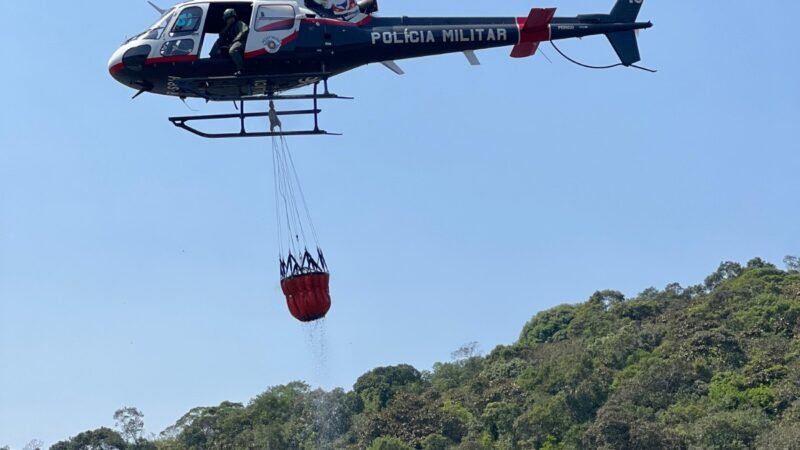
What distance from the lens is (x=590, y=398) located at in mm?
64250

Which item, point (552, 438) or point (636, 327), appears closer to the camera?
point (552, 438)

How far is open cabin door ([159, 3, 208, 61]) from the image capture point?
2772 cm

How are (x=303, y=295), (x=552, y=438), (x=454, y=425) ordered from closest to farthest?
(x=303, y=295)
(x=552, y=438)
(x=454, y=425)

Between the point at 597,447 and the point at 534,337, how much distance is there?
4015 centimetres

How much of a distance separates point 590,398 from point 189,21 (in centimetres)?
3949

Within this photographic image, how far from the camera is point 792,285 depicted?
77312mm

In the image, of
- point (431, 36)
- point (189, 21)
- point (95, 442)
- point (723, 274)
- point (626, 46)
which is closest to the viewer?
point (189, 21)

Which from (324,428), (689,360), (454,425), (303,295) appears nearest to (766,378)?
(689,360)

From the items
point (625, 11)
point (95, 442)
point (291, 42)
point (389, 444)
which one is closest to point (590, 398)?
point (389, 444)

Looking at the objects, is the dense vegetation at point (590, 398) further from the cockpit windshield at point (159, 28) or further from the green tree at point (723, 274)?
the cockpit windshield at point (159, 28)

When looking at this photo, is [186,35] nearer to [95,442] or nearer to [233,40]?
[233,40]

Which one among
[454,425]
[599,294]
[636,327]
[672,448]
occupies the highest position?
[599,294]

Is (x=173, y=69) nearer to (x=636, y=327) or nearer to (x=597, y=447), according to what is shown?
(x=597, y=447)

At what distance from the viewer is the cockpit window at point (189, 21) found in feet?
91.5
